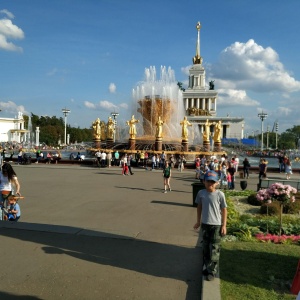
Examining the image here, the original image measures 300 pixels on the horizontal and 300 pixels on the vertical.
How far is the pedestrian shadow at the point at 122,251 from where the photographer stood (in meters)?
5.52

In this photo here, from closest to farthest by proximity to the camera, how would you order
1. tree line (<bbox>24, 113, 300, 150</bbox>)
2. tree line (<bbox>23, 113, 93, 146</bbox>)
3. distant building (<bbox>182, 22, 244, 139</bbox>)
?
1. distant building (<bbox>182, 22, 244, 139</bbox>)
2. tree line (<bbox>23, 113, 93, 146</bbox>)
3. tree line (<bbox>24, 113, 300, 150</bbox>)

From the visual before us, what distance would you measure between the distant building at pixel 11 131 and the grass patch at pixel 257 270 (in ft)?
463

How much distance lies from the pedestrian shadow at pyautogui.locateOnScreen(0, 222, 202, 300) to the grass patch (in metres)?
0.47

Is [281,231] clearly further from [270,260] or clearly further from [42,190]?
[42,190]

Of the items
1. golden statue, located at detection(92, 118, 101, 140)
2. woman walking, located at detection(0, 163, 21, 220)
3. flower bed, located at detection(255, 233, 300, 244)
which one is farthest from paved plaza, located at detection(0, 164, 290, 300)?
golden statue, located at detection(92, 118, 101, 140)

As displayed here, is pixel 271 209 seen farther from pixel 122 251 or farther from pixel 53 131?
pixel 53 131

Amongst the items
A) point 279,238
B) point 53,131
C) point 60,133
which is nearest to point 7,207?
point 279,238

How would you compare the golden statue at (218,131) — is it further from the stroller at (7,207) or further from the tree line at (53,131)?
the tree line at (53,131)

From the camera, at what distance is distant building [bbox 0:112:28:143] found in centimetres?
13950

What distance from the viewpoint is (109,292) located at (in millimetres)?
4773

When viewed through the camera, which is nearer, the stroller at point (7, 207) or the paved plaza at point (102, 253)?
the paved plaza at point (102, 253)

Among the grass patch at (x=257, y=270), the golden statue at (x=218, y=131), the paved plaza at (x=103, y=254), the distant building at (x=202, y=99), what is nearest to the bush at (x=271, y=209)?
the paved plaza at (x=103, y=254)

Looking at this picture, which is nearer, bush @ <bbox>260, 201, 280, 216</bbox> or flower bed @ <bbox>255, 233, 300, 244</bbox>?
flower bed @ <bbox>255, 233, 300, 244</bbox>

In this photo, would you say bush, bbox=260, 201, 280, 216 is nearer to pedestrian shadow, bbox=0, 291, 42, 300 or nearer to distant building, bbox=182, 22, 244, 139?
pedestrian shadow, bbox=0, 291, 42, 300
